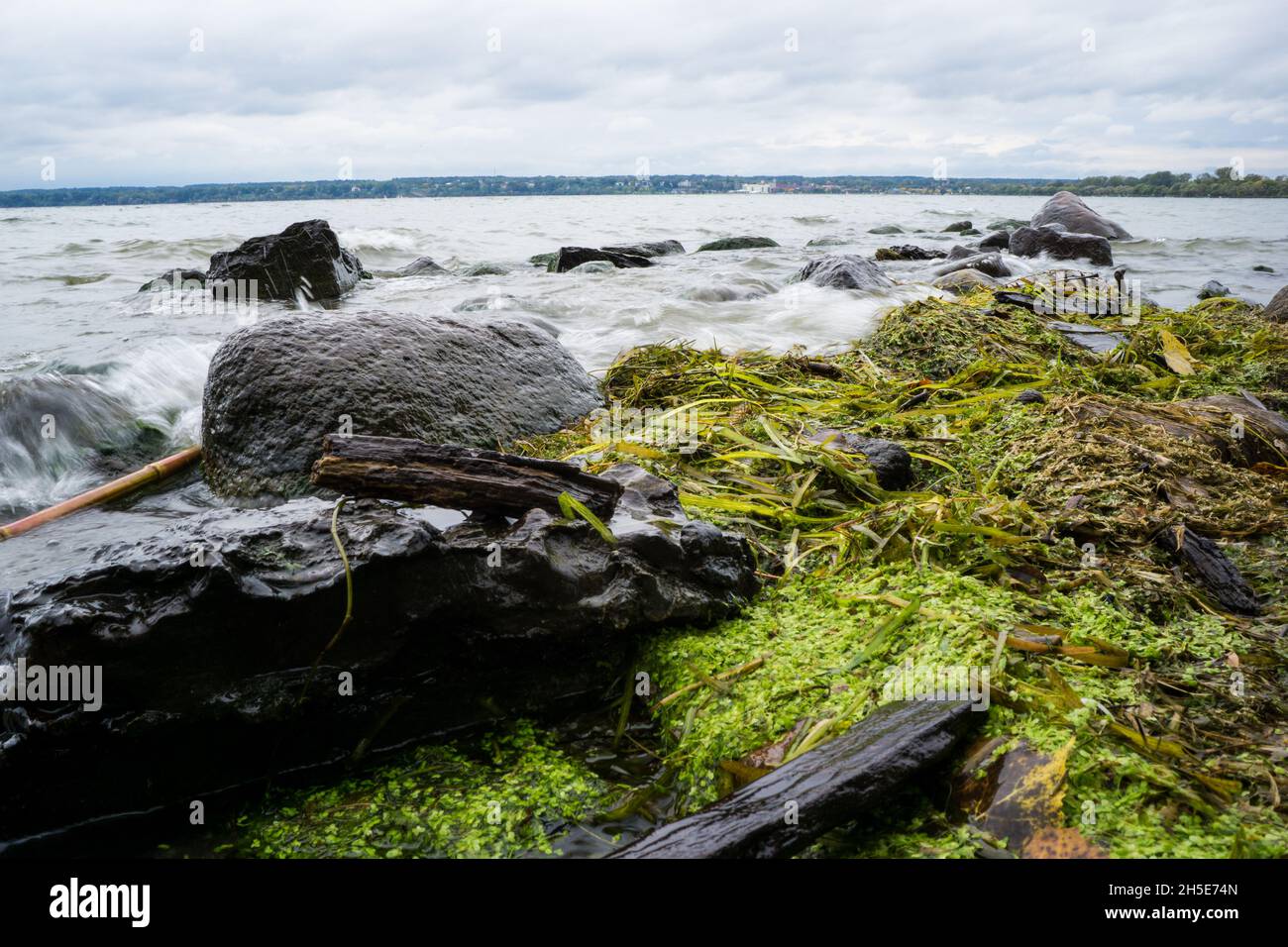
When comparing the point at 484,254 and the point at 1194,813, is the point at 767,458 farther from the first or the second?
the point at 484,254

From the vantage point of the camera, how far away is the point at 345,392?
175 inches

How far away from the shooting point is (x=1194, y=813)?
5.56 feet

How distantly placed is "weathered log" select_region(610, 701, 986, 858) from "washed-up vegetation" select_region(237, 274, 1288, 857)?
90 mm

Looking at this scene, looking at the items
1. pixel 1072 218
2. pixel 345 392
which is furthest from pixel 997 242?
pixel 345 392

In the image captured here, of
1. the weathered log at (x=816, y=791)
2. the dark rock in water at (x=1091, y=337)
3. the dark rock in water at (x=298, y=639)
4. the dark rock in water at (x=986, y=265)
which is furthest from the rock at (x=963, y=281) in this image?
the weathered log at (x=816, y=791)

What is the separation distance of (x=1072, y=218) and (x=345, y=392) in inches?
835

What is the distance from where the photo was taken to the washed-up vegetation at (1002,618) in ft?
5.85

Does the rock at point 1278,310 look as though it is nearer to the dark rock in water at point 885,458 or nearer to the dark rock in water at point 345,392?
the dark rock in water at point 885,458

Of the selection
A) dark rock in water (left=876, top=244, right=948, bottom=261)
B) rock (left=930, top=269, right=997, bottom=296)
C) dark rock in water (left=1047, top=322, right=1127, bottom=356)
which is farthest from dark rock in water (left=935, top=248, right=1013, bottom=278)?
dark rock in water (left=1047, top=322, right=1127, bottom=356)

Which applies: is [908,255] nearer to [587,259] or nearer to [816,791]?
[587,259]

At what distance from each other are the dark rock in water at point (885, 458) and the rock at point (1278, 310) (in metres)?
6.42

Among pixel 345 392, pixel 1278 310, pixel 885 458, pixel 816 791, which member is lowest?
pixel 816 791
